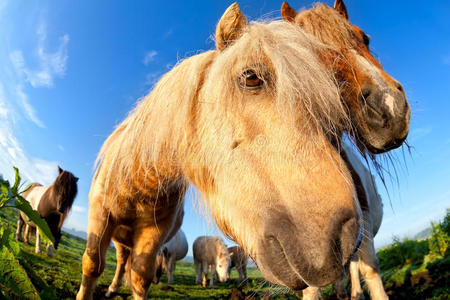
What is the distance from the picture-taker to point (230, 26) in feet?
5.36

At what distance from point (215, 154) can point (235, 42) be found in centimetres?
82

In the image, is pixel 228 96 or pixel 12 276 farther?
pixel 228 96

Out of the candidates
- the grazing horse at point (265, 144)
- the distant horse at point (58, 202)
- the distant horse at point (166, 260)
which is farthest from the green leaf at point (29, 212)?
the distant horse at point (58, 202)

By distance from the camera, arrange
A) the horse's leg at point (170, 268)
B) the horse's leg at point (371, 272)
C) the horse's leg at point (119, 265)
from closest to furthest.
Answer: the horse's leg at point (371, 272) < the horse's leg at point (119, 265) < the horse's leg at point (170, 268)

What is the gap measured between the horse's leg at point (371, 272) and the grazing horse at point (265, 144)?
8.05ft

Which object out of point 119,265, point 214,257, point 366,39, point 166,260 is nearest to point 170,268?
point 166,260

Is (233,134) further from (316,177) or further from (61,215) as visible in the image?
(61,215)

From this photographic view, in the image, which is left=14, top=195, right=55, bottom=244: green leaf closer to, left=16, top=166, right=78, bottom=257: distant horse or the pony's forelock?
the pony's forelock

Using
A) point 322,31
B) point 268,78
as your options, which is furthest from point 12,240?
point 322,31

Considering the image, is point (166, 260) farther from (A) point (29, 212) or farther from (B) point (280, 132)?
(B) point (280, 132)

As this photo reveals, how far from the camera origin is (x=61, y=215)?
338 inches

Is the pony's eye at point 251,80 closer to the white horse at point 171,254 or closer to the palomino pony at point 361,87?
the palomino pony at point 361,87

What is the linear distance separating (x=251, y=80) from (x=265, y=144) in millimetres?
436

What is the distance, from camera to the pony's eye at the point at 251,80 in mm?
1422
